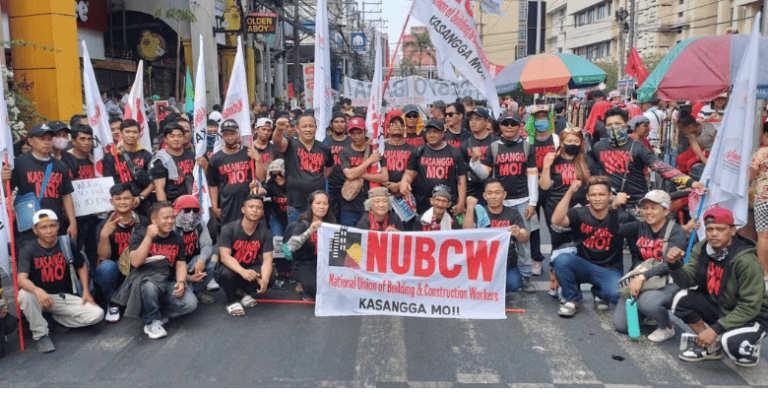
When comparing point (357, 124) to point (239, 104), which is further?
point (357, 124)

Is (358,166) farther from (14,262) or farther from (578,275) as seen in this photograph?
(14,262)

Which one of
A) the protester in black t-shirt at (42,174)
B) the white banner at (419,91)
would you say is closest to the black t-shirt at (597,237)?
the protester in black t-shirt at (42,174)

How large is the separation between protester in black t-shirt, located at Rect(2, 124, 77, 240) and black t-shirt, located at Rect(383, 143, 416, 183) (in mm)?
3240

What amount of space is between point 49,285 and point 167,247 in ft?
3.26

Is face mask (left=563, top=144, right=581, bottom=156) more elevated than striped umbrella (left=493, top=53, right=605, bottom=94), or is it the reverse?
striped umbrella (left=493, top=53, right=605, bottom=94)

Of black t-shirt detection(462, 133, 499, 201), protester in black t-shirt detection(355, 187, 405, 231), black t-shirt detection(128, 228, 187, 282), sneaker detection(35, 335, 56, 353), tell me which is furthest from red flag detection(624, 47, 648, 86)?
sneaker detection(35, 335, 56, 353)

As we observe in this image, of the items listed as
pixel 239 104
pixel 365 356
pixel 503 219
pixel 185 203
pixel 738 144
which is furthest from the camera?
pixel 239 104

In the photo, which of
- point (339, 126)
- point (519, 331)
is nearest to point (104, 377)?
point (519, 331)

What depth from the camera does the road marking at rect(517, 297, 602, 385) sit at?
14.9 ft

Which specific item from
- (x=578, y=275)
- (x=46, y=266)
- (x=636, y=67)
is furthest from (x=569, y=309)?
(x=636, y=67)

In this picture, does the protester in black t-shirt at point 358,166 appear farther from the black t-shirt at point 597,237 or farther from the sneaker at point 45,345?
the sneaker at point 45,345

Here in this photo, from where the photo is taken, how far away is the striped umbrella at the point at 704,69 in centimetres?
691

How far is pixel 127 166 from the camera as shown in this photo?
6.96 metres

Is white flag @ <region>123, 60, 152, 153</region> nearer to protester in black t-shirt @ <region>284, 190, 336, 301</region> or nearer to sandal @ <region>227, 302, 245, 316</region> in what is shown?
protester in black t-shirt @ <region>284, 190, 336, 301</region>
